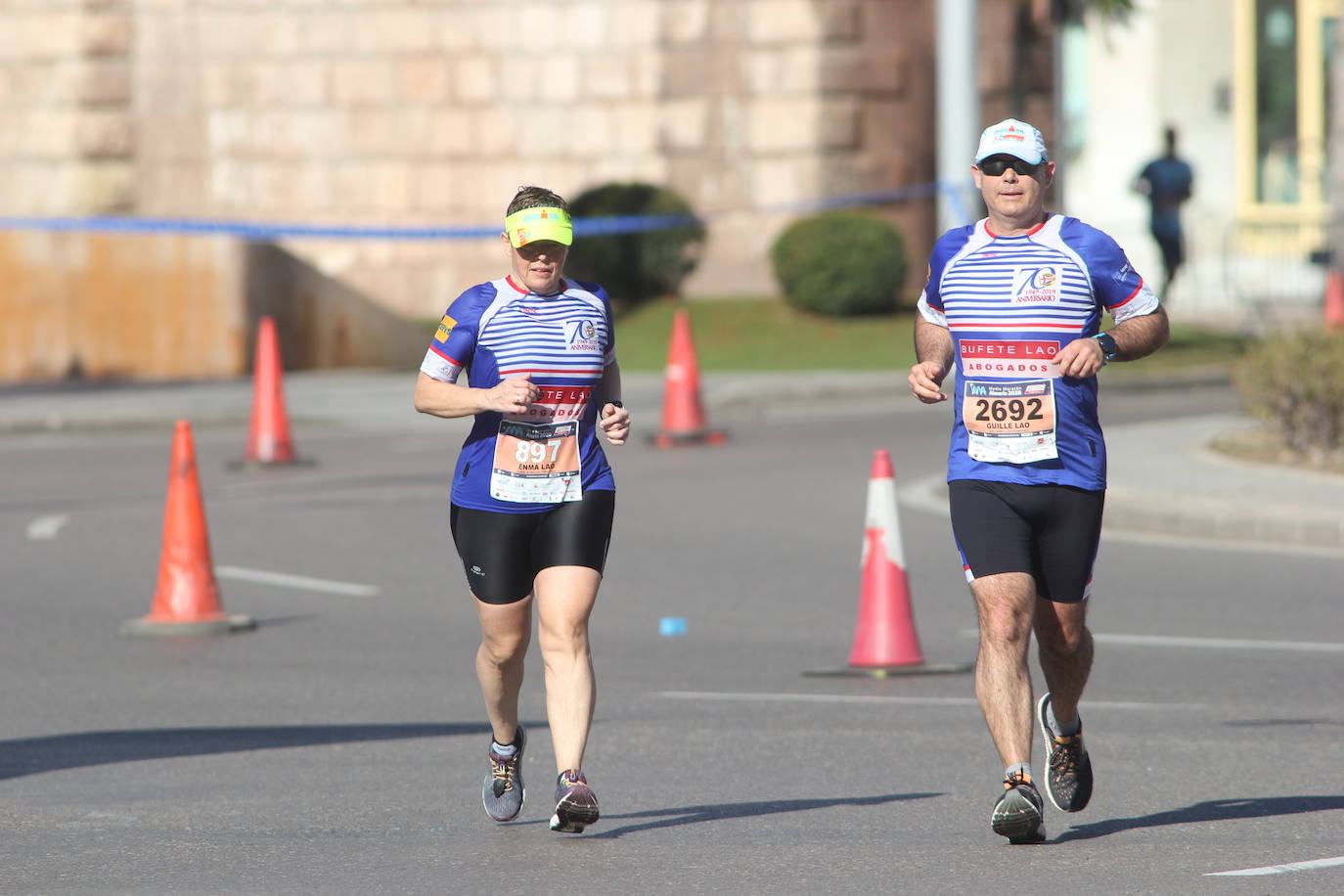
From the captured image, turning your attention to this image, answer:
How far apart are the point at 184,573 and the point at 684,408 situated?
8364 mm

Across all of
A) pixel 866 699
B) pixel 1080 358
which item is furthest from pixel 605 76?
pixel 1080 358

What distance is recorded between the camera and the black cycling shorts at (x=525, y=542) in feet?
22.0

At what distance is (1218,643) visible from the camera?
1030 cm

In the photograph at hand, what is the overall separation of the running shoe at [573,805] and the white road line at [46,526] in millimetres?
7966

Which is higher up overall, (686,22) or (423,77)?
(686,22)

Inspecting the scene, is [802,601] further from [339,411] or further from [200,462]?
[339,411]

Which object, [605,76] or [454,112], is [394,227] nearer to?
[454,112]

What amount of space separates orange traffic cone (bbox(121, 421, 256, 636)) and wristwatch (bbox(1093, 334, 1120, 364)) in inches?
210

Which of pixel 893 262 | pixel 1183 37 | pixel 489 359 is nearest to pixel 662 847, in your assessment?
pixel 489 359

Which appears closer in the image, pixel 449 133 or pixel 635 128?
pixel 635 128

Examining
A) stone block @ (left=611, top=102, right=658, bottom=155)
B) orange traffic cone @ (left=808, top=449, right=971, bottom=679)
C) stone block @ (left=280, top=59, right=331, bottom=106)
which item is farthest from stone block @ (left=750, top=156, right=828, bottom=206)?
orange traffic cone @ (left=808, top=449, right=971, bottom=679)

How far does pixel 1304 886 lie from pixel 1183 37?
31226 mm

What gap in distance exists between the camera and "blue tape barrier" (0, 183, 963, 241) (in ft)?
80.9

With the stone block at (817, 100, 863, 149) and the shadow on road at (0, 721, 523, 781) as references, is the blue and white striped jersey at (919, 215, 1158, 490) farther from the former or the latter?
the stone block at (817, 100, 863, 149)
